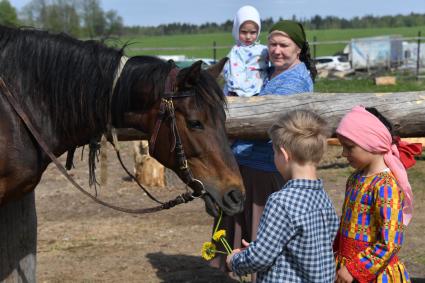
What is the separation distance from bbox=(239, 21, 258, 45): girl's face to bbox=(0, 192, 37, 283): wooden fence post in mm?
1657

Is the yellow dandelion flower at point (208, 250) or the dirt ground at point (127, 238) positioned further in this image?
the dirt ground at point (127, 238)

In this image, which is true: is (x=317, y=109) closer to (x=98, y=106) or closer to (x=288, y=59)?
(x=288, y=59)

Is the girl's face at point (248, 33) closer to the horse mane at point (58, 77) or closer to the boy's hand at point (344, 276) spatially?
the horse mane at point (58, 77)

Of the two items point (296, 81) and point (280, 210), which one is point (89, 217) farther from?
point (280, 210)

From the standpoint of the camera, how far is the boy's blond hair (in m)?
2.32

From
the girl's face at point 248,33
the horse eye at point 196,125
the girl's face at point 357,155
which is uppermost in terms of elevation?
the girl's face at point 248,33

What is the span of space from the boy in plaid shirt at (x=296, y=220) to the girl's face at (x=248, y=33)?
61.8 inches

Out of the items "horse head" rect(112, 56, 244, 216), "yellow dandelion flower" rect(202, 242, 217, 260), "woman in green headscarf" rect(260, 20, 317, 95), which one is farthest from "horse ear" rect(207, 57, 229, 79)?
"yellow dandelion flower" rect(202, 242, 217, 260)

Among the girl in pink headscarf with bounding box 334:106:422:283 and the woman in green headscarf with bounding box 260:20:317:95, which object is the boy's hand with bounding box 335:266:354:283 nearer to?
the girl in pink headscarf with bounding box 334:106:422:283

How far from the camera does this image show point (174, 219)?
612 cm

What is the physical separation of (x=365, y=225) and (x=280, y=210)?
527 millimetres

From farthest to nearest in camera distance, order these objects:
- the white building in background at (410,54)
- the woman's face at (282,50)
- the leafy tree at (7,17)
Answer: the white building in background at (410,54), the woman's face at (282,50), the leafy tree at (7,17)

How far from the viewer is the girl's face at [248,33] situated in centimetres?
383

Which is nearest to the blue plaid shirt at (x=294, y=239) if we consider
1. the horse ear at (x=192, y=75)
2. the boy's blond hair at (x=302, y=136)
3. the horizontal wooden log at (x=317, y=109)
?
the boy's blond hair at (x=302, y=136)
